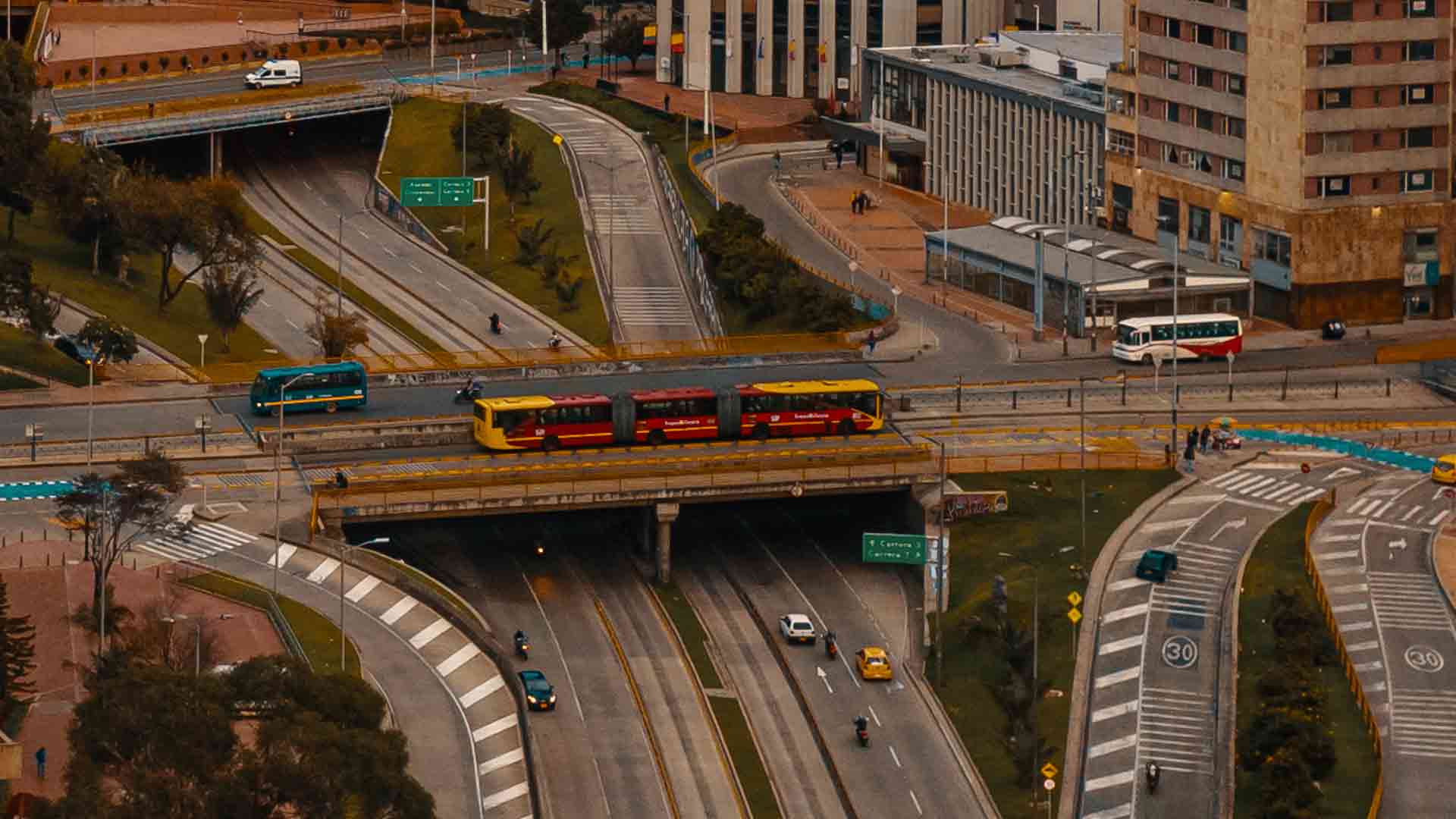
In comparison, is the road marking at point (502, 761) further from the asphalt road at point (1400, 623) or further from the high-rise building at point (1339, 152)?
the high-rise building at point (1339, 152)

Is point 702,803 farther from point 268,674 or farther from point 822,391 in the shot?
point 822,391

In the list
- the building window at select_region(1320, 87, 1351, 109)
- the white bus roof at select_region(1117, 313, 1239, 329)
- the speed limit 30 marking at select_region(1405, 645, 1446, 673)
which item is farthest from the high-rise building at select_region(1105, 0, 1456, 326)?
the speed limit 30 marking at select_region(1405, 645, 1446, 673)

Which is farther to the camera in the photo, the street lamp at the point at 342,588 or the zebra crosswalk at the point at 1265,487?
A: the zebra crosswalk at the point at 1265,487

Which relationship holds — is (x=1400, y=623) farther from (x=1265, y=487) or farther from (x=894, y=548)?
(x=894, y=548)

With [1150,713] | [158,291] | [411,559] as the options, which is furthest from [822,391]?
[158,291]

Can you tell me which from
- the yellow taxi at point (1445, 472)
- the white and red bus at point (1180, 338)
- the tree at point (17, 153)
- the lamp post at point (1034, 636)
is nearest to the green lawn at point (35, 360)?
the tree at point (17, 153)

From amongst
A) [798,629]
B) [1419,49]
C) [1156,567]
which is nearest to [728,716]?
[798,629]

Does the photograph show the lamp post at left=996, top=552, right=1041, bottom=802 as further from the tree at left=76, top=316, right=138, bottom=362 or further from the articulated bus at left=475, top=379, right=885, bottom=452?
the tree at left=76, top=316, right=138, bottom=362
